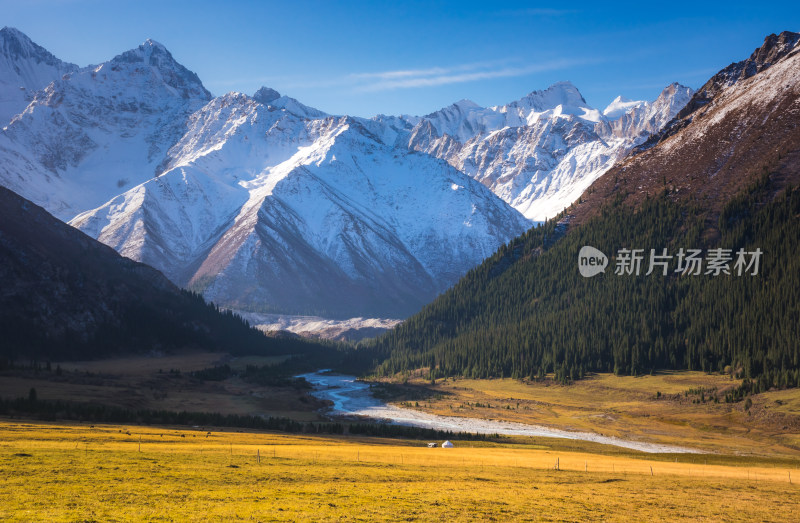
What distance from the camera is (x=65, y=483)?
127 ft

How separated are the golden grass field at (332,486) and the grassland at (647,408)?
49.8 meters

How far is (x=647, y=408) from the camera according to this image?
479 ft

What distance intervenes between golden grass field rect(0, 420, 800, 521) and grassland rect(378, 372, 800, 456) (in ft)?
163

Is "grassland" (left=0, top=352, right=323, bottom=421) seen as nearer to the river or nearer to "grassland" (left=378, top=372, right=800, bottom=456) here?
the river

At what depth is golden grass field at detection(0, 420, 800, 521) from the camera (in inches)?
1375

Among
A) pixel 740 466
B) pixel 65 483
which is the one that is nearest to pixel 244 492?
pixel 65 483

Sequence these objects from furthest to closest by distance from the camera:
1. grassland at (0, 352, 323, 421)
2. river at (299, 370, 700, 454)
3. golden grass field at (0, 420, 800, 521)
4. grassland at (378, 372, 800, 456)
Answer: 1. grassland at (0, 352, 323, 421)
2. grassland at (378, 372, 800, 456)
3. river at (299, 370, 700, 454)
4. golden grass field at (0, 420, 800, 521)

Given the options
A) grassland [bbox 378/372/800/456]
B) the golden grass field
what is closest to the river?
grassland [bbox 378/372/800/456]

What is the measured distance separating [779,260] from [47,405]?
18885 cm

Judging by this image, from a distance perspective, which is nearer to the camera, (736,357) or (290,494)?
(290,494)

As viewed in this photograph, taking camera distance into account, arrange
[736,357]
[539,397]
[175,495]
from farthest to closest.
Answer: [539,397], [736,357], [175,495]

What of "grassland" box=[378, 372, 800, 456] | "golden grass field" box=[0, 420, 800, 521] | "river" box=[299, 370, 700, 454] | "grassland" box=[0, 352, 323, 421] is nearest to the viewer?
"golden grass field" box=[0, 420, 800, 521]

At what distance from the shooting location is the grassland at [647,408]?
114763mm

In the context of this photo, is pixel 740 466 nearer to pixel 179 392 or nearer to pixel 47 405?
pixel 47 405
